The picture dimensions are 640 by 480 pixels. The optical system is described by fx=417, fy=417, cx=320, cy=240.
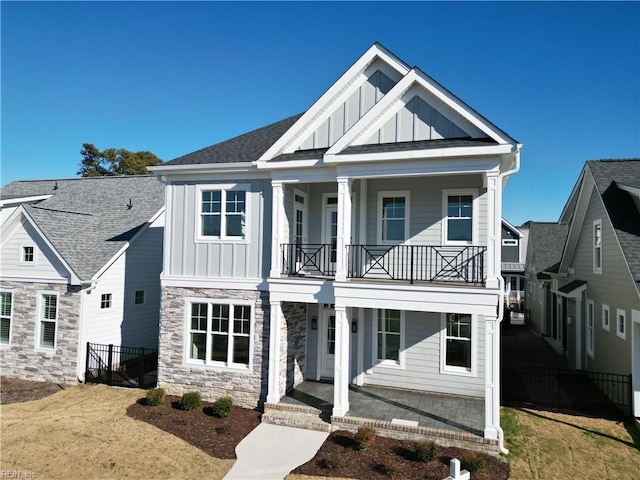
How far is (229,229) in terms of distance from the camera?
42.7 ft

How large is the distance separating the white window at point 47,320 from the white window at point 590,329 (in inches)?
759

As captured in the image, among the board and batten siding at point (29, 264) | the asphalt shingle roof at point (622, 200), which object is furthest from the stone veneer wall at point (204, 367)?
the asphalt shingle roof at point (622, 200)

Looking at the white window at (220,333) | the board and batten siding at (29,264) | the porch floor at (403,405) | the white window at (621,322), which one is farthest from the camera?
the board and batten siding at (29,264)

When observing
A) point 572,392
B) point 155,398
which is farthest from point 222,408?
point 572,392

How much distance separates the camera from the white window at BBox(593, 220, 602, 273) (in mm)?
14289

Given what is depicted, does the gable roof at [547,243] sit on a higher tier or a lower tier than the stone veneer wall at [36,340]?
higher

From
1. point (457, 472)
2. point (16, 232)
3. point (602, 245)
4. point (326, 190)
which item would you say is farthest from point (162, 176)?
point (602, 245)

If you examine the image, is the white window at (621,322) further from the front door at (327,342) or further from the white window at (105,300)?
the white window at (105,300)

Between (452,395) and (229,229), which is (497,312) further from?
(229,229)

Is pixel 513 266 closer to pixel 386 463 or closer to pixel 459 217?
pixel 459 217

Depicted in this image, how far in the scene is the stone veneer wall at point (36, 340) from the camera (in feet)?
47.3

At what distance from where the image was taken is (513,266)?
37.2m

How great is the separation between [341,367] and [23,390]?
1087 cm

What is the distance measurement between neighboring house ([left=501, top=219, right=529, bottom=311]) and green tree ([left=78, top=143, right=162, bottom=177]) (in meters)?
40.1
